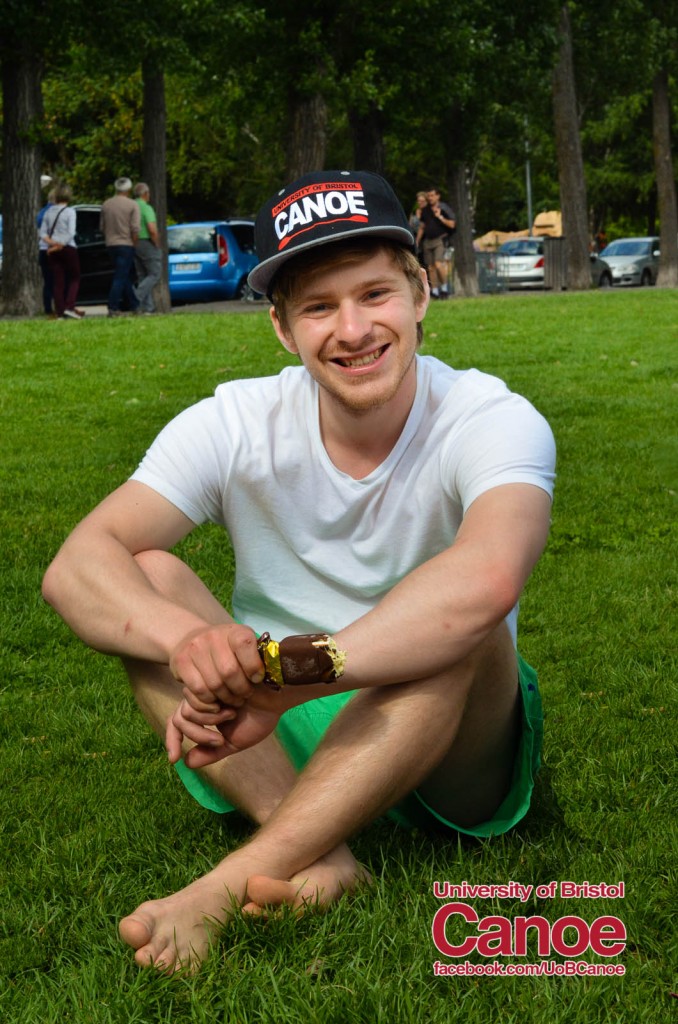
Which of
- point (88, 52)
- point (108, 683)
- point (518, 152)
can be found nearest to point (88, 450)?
point (108, 683)

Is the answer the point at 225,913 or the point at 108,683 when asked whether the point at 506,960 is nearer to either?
the point at 225,913

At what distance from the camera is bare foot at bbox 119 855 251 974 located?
2.64 meters

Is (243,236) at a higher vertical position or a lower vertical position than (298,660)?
higher

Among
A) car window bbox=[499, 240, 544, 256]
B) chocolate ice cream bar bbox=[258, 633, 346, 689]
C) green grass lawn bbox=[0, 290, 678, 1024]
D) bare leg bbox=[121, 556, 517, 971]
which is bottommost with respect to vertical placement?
green grass lawn bbox=[0, 290, 678, 1024]

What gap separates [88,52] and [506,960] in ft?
65.3

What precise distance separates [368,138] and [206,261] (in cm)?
460

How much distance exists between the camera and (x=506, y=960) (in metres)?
2.71

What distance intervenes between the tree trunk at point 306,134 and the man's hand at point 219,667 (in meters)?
19.1

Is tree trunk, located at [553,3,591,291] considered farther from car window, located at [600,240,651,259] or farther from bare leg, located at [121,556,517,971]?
bare leg, located at [121,556,517,971]

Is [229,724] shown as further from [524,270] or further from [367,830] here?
[524,270]

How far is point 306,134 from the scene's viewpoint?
21672 mm

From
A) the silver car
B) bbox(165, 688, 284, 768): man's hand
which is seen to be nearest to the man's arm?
bbox(165, 688, 284, 768): man's hand

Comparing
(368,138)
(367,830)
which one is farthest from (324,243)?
(368,138)

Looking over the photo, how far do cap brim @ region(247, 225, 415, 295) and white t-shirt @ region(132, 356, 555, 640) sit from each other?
26 centimetres
